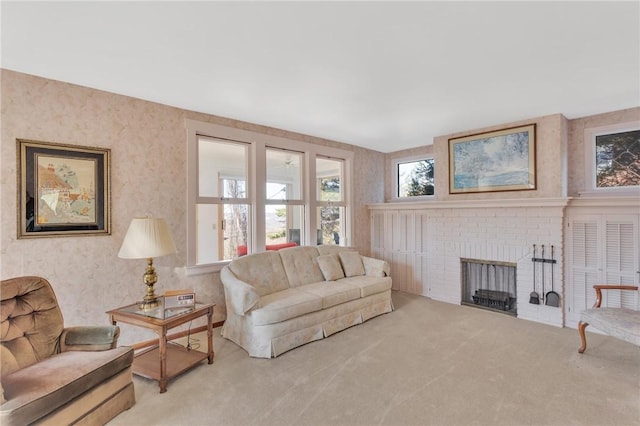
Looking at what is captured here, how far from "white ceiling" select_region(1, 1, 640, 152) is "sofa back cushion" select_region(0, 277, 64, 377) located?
65.1 inches

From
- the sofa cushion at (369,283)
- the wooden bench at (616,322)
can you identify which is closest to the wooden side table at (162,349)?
the sofa cushion at (369,283)

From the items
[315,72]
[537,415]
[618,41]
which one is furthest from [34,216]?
[618,41]

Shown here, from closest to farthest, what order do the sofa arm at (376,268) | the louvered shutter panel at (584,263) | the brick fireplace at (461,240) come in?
1. the louvered shutter panel at (584,263)
2. the brick fireplace at (461,240)
3. the sofa arm at (376,268)

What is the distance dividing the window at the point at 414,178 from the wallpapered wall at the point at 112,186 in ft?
11.4

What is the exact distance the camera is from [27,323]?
6.33ft

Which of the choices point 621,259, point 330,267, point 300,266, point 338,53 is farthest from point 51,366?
point 621,259

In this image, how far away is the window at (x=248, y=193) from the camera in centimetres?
348

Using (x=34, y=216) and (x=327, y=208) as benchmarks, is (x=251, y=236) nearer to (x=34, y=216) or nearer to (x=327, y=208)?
(x=327, y=208)

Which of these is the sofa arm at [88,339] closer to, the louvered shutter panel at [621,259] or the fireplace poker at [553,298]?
the fireplace poker at [553,298]

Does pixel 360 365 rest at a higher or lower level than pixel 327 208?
lower

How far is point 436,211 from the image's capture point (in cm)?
466

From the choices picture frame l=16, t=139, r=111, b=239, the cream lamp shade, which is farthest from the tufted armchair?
picture frame l=16, t=139, r=111, b=239

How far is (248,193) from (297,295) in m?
1.48

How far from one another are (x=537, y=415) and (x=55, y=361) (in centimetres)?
310
